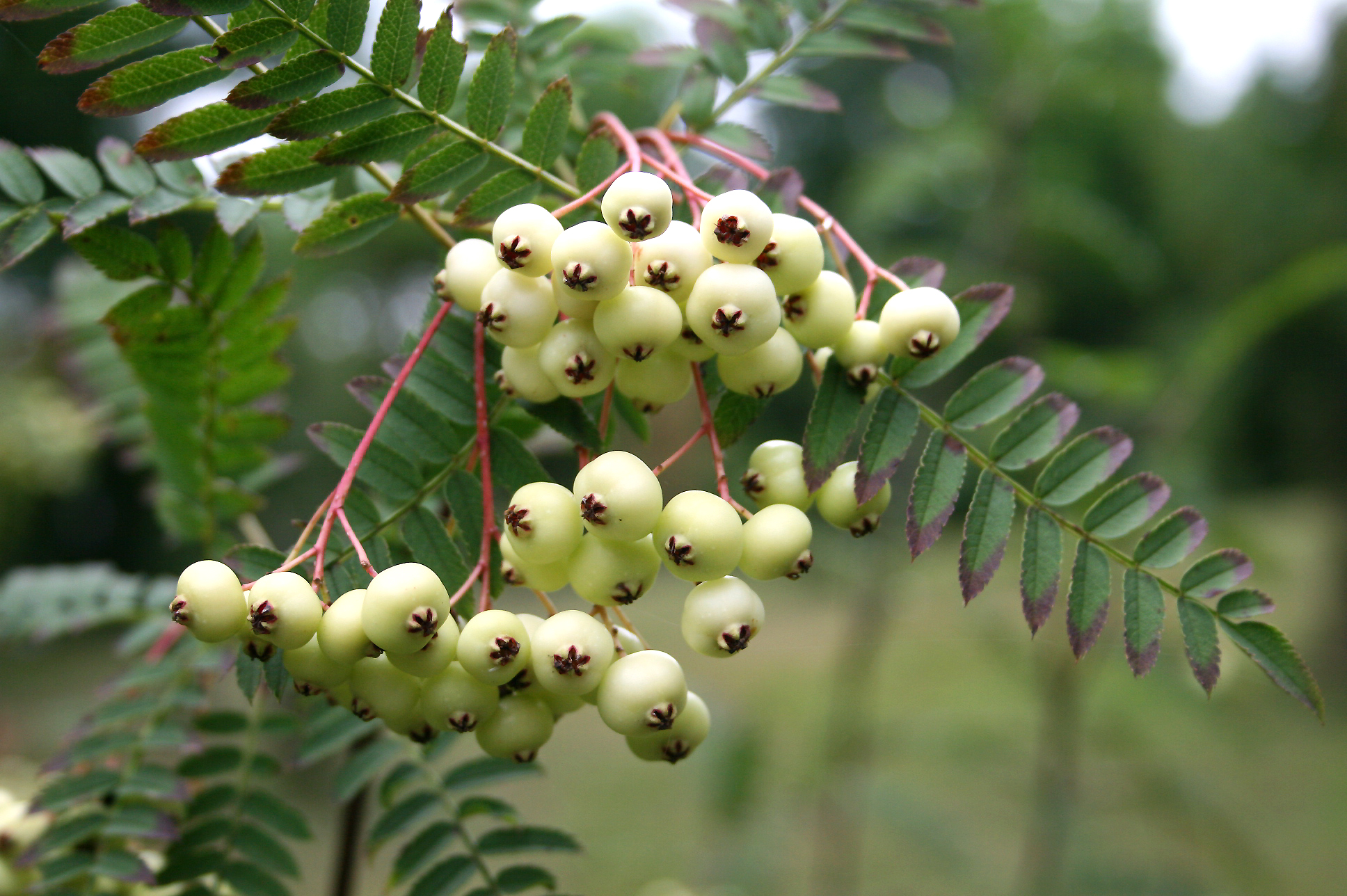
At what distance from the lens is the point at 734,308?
365mm

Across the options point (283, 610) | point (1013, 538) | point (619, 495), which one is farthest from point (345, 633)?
point (1013, 538)

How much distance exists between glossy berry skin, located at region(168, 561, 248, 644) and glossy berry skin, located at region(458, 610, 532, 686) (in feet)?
0.31

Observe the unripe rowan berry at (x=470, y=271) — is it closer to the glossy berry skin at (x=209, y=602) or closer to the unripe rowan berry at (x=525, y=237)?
the unripe rowan berry at (x=525, y=237)

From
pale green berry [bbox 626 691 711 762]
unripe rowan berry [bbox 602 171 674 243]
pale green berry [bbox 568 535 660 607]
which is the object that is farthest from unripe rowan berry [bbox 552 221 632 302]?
pale green berry [bbox 626 691 711 762]

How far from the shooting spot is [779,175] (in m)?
0.49

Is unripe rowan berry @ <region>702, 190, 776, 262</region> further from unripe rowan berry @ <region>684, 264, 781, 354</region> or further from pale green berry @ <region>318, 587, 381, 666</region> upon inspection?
pale green berry @ <region>318, 587, 381, 666</region>

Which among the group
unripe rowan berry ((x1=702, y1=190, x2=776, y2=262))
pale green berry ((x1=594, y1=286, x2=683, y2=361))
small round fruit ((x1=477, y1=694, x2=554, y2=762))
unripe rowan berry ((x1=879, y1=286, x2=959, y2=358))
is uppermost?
unripe rowan berry ((x1=879, y1=286, x2=959, y2=358))

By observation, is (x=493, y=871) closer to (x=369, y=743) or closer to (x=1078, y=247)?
(x=369, y=743)

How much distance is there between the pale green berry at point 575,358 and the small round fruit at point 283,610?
14 cm

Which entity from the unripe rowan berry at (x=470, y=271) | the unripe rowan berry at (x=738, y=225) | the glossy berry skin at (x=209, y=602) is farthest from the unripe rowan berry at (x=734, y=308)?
the glossy berry skin at (x=209, y=602)

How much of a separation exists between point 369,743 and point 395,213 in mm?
435

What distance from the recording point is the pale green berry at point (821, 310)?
418mm

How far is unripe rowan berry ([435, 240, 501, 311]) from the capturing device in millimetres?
424

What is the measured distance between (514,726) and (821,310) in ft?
0.84
